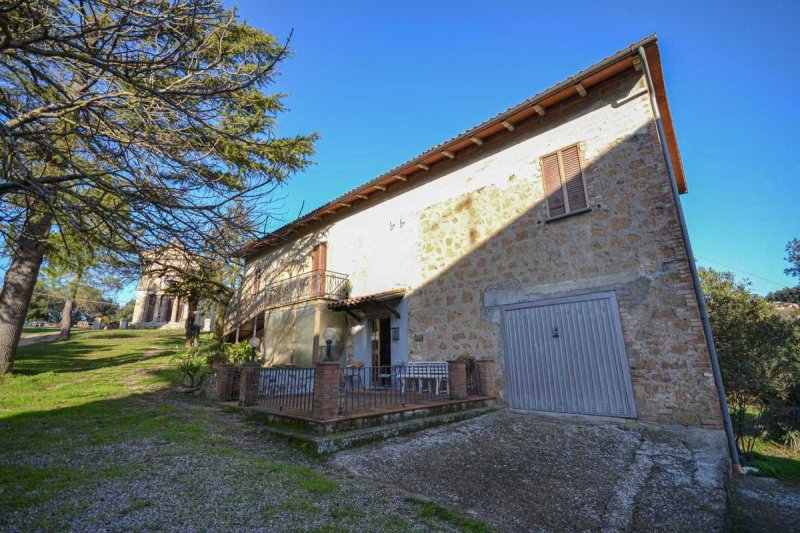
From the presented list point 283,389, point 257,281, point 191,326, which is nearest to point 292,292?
point 257,281

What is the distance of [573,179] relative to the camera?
26.1 ft

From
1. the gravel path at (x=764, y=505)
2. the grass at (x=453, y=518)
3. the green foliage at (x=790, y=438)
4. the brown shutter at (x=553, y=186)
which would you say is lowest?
the green foliage at (x=790, y=438)

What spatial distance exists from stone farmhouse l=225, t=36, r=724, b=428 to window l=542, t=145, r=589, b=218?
27mm

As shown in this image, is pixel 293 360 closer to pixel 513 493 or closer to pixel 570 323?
pixel 570 323

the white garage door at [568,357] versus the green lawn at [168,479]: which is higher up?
the white garage door at [568,357]

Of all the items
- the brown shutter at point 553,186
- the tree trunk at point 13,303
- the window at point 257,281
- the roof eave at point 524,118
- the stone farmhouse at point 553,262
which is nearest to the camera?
the stone farmhouse at point 553,262

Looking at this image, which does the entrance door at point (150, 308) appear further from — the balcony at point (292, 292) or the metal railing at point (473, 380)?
the metal railing at point (473, 380)

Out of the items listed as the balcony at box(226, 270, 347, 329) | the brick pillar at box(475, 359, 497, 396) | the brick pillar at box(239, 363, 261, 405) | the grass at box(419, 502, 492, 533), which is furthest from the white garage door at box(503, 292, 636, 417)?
the balcony at box(226, 270, 347, 329)

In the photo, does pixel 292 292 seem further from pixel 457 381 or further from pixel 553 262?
pixel 553 262

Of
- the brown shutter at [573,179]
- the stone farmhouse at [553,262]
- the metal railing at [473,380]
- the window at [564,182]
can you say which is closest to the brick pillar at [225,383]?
the stone farmhouse at [553,262]

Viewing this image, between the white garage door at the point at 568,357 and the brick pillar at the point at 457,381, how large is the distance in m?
1.08

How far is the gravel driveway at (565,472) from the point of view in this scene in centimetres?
345

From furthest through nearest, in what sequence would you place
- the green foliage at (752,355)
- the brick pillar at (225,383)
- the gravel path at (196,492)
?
1. the brick pillar at (225,383)
2. the green foliage at (752,355)
3. the gravel path at (196,492)

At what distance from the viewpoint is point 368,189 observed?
12.3 m
